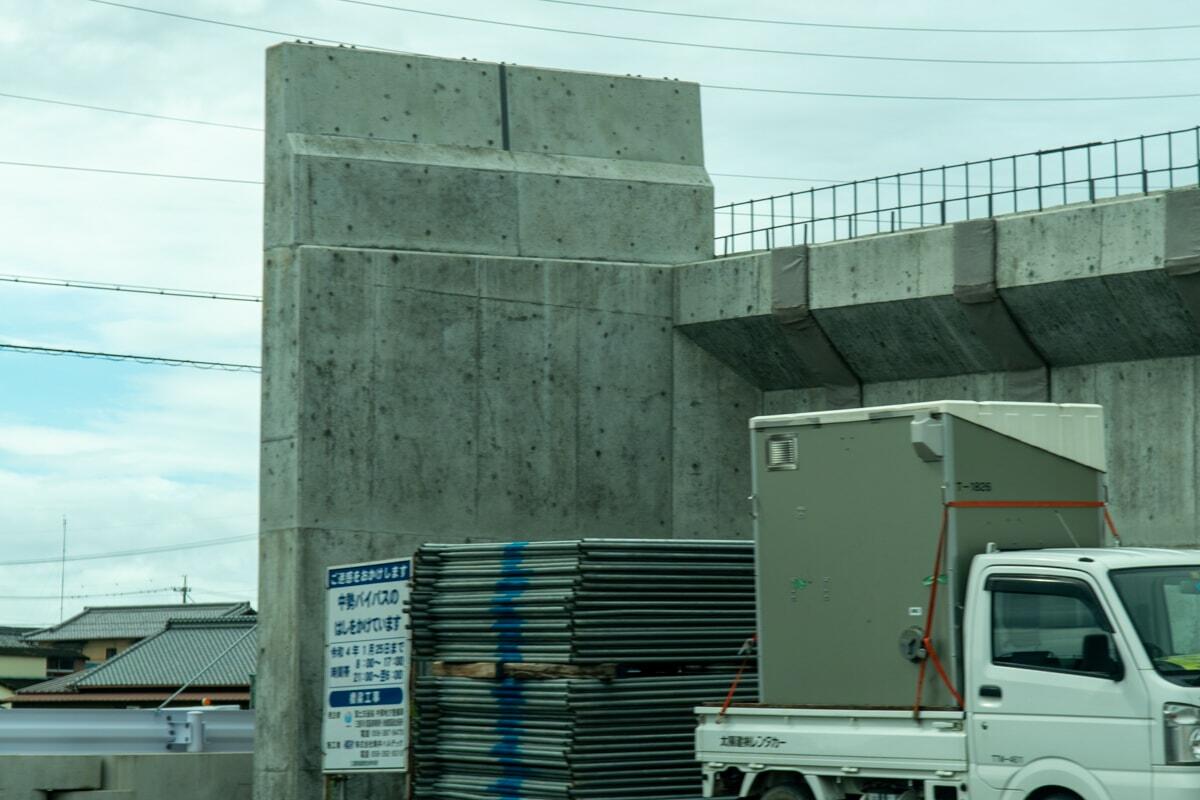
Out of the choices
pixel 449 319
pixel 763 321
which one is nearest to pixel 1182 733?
pixel 763 321

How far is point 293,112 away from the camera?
70.0 ft

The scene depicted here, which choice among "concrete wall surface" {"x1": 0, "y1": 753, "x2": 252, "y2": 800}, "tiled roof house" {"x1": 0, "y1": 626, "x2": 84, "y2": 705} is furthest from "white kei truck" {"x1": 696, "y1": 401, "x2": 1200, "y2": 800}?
"tiled roof house" {"x1": 0, "y1": 626, "x2": 84, "y2": 705}

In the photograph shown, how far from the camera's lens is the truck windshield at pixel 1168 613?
1124cm

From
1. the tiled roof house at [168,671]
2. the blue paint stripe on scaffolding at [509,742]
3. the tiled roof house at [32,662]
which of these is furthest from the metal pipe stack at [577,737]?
the tiled roof house at [32,662]

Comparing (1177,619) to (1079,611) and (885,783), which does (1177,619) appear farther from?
(885,783)

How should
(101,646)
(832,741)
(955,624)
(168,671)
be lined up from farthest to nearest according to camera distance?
(101,646) → (168,671) → (832,741) → (955,624)

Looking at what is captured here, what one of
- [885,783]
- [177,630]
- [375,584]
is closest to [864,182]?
[375,584]

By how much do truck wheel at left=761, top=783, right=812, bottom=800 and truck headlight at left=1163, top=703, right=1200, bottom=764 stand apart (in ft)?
10.8

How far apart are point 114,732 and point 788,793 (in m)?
9.53

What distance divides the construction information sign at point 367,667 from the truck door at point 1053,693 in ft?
23.5

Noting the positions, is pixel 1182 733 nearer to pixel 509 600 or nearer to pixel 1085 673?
pixel 1085 673

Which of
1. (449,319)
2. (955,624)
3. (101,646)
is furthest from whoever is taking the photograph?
(101,646)

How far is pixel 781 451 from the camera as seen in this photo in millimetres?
14070

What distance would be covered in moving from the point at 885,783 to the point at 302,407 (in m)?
9.77
